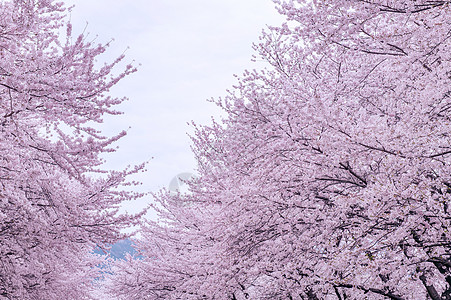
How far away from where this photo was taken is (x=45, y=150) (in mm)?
5109

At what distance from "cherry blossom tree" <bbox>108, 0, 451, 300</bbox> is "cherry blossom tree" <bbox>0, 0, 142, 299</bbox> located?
2422 millimetres

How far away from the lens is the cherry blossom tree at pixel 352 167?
169 inches

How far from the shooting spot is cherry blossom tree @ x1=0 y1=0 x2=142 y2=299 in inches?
181

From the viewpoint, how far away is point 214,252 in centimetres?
883

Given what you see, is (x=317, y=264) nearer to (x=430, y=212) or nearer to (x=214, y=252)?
(x=430, y=212)

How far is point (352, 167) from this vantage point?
17.3ft

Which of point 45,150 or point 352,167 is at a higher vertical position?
point 45,150

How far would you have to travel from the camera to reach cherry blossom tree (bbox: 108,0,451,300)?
14.1 ft

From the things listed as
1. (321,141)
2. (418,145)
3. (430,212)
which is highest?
(321,141)

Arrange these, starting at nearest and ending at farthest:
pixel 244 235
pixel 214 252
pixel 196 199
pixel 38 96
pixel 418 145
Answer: pixel 418 145 < pixel 38 96 < pixel 244 235 < pixel 214 252 < pixel 196 199

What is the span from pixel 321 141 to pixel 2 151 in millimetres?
4555

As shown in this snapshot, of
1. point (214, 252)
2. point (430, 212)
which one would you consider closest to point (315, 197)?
point (430, 212)

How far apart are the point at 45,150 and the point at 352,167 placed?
14.6 ft

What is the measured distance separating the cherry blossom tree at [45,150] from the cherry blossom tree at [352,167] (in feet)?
7.95
